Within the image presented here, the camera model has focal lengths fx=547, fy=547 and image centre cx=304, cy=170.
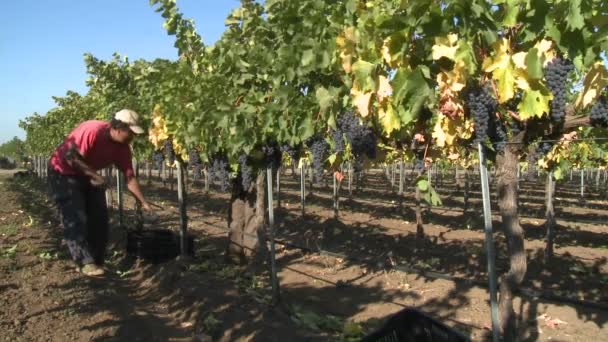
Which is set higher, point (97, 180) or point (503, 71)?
point (503, 71)

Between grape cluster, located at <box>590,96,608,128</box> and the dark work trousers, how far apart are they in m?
3.97

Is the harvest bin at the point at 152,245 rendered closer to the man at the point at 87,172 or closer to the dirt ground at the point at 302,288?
the dirt ground at the point at 302,288

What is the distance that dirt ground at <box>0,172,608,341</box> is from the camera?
4164mm

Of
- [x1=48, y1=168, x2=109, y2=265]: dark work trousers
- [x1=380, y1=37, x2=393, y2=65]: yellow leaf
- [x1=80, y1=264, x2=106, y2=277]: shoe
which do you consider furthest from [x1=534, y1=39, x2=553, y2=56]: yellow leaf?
[x1=80, y1=264, x2=106, y2=277]: shoe

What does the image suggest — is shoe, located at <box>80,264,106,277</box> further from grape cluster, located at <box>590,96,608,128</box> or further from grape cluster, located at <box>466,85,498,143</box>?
grape cluster, located at <box>590,96,608,128</box>

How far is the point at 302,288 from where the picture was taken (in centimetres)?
668

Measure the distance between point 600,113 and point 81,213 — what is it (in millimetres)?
4009

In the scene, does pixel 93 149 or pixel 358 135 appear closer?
pixel 358 135

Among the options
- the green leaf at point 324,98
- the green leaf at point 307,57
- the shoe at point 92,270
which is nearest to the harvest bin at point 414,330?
the green leaf at point 324,98

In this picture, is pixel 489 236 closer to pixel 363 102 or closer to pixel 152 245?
pixel 363 102

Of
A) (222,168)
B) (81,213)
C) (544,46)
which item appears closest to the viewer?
(544,46)

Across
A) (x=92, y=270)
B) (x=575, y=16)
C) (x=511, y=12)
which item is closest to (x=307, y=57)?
(x=511, y=12)

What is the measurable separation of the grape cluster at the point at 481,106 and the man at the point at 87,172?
9.54ft

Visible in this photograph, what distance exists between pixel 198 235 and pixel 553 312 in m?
6.63
